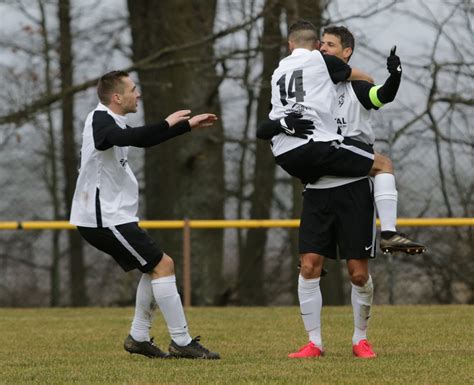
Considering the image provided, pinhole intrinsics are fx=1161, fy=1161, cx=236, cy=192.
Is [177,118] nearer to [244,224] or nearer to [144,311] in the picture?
[144,311]

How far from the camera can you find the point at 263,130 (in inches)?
273

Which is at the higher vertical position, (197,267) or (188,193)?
(188,193)

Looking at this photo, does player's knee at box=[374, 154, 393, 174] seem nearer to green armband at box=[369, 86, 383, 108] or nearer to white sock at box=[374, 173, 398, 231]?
white sock at box=[374, 173, 398, 231]

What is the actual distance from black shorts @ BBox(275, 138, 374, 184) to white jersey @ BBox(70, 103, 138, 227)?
3.21 ft

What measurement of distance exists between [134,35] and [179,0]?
4.05 feet

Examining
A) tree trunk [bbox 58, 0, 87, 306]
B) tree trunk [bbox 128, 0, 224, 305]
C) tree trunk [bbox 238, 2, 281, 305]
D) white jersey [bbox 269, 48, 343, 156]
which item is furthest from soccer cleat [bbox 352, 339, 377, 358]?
tree trunk [bbox 58, 0, 87, 306]

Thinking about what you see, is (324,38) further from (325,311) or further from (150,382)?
(325,311)

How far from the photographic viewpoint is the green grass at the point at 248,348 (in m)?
6.16

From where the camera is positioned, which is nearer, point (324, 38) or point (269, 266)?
point (324, 38)

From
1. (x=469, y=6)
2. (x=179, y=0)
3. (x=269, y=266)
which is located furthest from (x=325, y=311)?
(x=179, y=0)

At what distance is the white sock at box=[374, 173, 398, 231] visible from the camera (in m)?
6.95

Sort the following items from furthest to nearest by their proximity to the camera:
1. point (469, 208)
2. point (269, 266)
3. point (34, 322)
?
1. point (269, 266)
2. point (469, 208)
3. point (34, 322)

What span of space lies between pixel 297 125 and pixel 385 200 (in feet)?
2.35

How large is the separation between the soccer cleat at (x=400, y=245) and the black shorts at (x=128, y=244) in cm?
141
